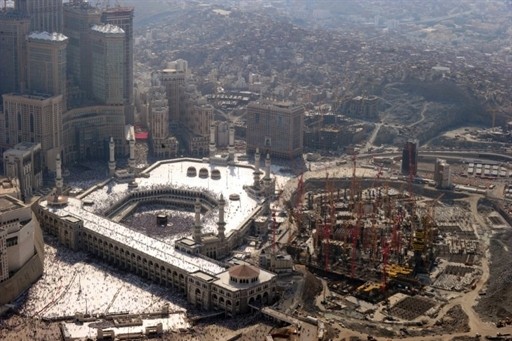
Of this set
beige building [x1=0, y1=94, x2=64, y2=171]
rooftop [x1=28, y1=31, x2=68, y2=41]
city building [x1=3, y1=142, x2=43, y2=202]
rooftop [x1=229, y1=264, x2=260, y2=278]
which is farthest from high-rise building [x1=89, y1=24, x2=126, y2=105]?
rooftop [x1=229, y1=264, x2=260, y2=278]

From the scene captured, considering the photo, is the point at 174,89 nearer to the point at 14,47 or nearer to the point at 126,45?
the point at 126,45

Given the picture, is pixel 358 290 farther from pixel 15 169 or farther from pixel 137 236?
pixel 15 169

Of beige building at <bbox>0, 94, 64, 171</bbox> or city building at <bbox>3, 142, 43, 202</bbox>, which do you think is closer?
city building at <bbox>3, 142, 43, 202</bbox>

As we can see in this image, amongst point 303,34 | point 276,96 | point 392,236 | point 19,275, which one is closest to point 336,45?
point 303,34

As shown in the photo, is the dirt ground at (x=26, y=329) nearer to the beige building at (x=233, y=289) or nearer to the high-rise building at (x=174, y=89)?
the beige building at (x=233, y=289)

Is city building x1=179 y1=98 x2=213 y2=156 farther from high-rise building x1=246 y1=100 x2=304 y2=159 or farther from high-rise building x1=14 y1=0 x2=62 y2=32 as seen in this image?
high-rise building x1=14 y1=0 x2=62 y2=32
